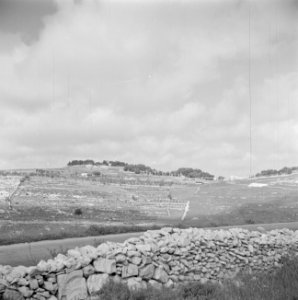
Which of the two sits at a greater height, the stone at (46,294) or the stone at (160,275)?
the stone at (160,275)

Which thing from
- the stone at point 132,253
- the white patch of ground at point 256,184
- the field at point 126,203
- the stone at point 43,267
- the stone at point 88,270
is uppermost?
the white patch of ground at point 256,184

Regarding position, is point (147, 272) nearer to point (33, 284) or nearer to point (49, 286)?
point (49, 286)

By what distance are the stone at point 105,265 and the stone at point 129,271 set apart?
33 centimetres

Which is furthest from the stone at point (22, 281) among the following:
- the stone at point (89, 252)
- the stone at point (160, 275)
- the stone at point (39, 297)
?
the stone at point (160, 275)

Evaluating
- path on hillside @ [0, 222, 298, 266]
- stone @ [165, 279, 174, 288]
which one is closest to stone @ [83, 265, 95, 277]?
path on hillside @ [0, 222, 298, 266]

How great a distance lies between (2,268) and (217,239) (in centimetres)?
743

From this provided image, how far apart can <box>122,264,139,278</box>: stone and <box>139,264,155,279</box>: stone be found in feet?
0.51

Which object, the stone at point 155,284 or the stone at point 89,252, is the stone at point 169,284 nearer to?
the stone at point 155,284

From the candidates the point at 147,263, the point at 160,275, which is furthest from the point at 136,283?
the point at 160,275

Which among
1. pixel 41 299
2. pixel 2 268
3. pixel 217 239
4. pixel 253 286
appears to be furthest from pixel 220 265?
pixel 2 268

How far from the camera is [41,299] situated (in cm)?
1081

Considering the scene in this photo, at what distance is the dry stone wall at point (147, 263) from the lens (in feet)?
35.8

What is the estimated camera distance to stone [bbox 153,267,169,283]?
12242 mm

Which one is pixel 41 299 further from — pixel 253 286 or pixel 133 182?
pixel 133 182
